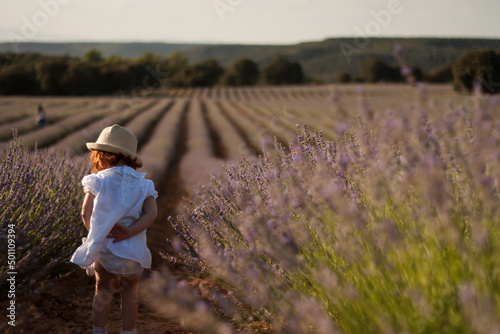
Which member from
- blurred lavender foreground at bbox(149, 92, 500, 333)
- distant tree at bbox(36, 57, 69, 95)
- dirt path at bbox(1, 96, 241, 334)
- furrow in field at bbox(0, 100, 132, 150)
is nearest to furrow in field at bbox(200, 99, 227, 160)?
furrow in field at bbox(0, 100, 132, 150)

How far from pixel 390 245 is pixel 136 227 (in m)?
1.51

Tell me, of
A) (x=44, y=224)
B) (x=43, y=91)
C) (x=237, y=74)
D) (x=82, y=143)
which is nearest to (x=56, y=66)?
(x=43, y=91)

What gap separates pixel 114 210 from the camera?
7.95ft

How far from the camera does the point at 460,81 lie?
3997cm

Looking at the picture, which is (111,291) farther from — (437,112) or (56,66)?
(56,66)

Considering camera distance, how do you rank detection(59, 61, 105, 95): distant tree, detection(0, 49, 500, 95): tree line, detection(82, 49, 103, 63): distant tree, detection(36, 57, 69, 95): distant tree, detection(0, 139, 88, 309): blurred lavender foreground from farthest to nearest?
detection(82, 49, 103, 63): distant tree, detection(36, 57, 69, 95): distant tree, detection(59, 61, 105, 95): distant tree, detection(0, 49, 500, 95): tree line, detection(0, 139, 88, 309): blurred lavender foreground

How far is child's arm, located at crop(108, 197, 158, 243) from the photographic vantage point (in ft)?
8.10

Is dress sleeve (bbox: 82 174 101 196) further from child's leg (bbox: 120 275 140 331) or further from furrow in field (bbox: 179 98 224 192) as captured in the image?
furrow in field (bbox: 179 98 224 192)

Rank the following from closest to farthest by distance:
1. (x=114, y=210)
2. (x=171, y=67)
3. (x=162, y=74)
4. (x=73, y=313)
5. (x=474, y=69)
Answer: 1. (x=114, y=210)
2. (x=73, y=313)
3. (x=474, y=69)
4. (x=162, y=74)
5. (x=171, y=67)

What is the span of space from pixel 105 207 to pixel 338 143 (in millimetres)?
1438

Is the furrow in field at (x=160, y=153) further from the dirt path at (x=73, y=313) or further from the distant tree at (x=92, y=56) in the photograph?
the distant tree at (x=92, y=56)

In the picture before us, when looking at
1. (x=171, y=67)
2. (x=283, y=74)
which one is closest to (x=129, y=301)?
(x=283, y=74)

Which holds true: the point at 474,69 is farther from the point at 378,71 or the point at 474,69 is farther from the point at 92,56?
the point at 92,56

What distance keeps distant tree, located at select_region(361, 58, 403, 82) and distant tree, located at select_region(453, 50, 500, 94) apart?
3657 centimetres
